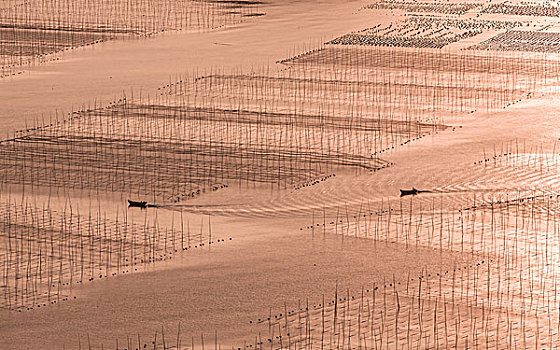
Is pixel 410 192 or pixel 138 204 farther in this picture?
pixel 410 192

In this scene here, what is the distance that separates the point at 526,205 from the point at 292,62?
17.0 feet

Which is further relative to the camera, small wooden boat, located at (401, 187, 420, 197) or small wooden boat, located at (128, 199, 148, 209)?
small wooden boat, located at (401, 187, 420, 197)

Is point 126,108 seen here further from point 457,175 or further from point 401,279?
point 401,279

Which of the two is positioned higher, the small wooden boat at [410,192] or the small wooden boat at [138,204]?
the small wooden boat at [410,192]

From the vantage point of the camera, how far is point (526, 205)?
7.82 meters

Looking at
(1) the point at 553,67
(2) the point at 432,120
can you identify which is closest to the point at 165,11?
(1) the point at 553,67

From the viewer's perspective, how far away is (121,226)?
739cm

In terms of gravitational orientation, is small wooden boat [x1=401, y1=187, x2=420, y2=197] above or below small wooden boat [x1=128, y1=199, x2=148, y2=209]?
above

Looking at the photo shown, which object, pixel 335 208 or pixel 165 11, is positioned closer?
pixel 335 208

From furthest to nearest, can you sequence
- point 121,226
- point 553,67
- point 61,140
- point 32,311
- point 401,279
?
point 553,67, point 61,140, point 121,226, point 401,279, point 32,311

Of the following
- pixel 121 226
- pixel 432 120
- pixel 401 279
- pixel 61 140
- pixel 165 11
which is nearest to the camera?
pixel 401 279

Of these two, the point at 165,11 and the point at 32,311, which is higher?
the point at 165,11

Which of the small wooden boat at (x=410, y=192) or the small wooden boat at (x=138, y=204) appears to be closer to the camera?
the small wooden boat at (x=138, y=204)

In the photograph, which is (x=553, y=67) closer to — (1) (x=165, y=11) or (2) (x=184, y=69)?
(2) (x=184, y=69)
